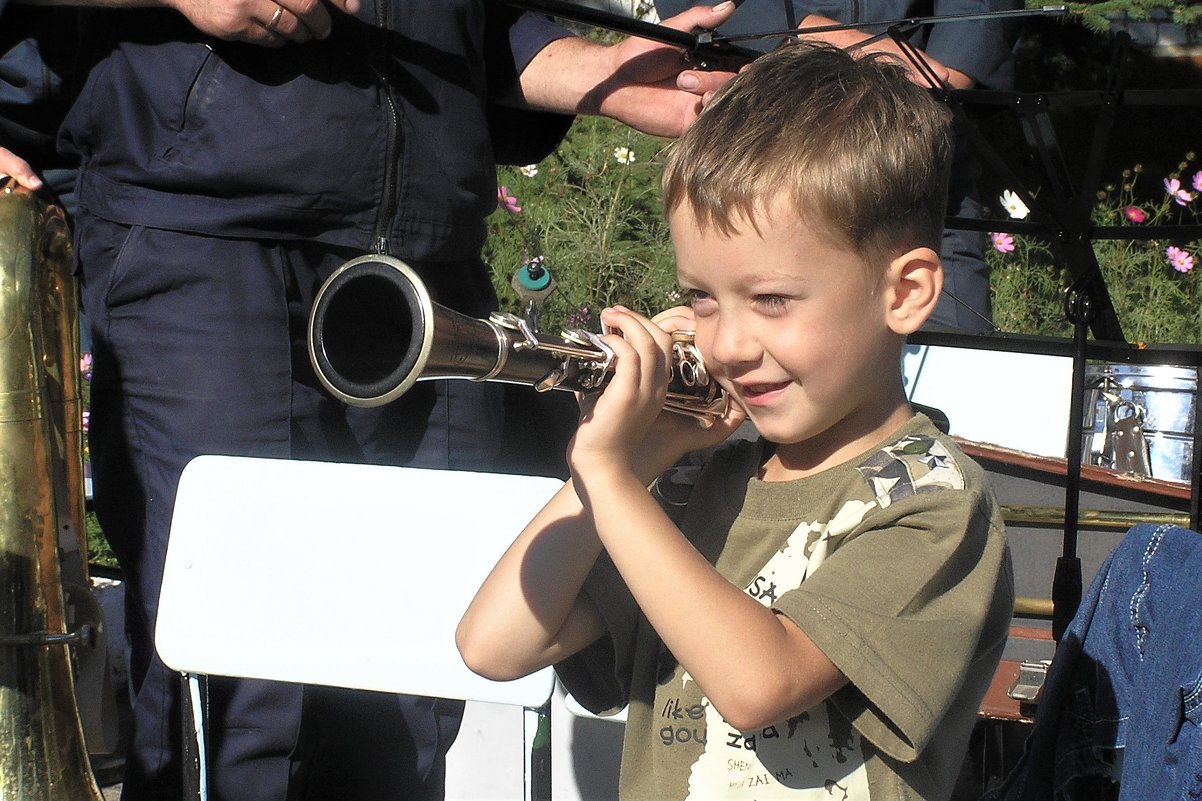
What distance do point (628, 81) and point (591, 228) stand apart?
7.39 ft

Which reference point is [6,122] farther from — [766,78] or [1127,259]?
[1127,259]

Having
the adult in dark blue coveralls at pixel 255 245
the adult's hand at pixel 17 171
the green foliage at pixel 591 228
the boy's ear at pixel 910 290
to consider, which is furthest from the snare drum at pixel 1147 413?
the adult's hand at pixel 17 171

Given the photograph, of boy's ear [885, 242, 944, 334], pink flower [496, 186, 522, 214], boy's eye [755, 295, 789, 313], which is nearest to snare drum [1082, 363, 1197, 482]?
boy's ear [885, 242, 944, 334]

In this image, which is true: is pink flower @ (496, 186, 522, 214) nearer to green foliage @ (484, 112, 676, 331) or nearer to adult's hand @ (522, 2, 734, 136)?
green foliage @ (484, 112, 676, 331)

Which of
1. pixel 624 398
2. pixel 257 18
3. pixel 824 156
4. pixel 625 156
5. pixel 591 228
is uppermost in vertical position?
pixel 625 156

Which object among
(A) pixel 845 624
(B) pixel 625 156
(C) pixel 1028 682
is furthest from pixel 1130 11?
(A) pixel 845 624

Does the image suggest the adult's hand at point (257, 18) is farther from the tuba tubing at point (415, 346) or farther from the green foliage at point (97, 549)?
the green foliage at point (97, 549)

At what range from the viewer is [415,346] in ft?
3.56

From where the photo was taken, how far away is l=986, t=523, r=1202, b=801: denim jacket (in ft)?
4.29

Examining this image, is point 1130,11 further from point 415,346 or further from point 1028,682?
point 415,346

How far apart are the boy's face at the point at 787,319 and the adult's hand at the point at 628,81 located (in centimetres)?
90

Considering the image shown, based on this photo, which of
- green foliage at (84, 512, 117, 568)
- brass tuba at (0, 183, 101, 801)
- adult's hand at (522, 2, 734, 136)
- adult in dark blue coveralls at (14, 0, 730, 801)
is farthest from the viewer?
green foliage at (84, 512, 117, 568)

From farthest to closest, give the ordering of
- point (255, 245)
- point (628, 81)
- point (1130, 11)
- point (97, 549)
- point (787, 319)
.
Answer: point (97, 549), point (1130, 11), point (628, 81), point (255, 245), point (787, 319)

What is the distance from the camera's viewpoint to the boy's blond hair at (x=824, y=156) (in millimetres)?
1245
